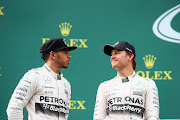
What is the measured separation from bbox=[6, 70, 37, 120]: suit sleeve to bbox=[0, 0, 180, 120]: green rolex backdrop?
65.1 inches

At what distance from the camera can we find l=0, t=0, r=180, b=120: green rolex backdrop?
4.25 m

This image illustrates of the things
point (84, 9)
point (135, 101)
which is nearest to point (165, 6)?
point (84, 9)

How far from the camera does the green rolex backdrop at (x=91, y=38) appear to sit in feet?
13.9

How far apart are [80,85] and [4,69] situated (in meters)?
1.10

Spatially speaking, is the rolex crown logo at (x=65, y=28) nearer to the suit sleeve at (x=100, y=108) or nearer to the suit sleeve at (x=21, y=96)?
the suit sleeve at (x=100, y=108)

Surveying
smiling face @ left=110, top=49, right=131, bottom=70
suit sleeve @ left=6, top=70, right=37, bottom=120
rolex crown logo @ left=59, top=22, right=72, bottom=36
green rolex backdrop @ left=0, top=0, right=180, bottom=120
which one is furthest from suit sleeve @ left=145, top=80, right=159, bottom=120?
rolex crown logo @ left=59, top=22, right=72, bottom=36

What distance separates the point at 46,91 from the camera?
266cm

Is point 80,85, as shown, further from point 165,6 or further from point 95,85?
point 165,6

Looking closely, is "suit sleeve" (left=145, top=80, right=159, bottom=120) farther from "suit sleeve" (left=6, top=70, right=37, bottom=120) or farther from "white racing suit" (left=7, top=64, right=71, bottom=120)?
"suit sleeve" (left=6, top=70, right=37, bottom=120)

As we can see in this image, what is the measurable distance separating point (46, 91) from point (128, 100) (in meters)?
0.79

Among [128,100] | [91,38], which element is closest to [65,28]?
[91,38]

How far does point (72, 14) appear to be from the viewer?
14.4 feet

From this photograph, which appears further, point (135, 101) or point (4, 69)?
point (4, 69)

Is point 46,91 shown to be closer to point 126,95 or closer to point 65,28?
point 126,95
